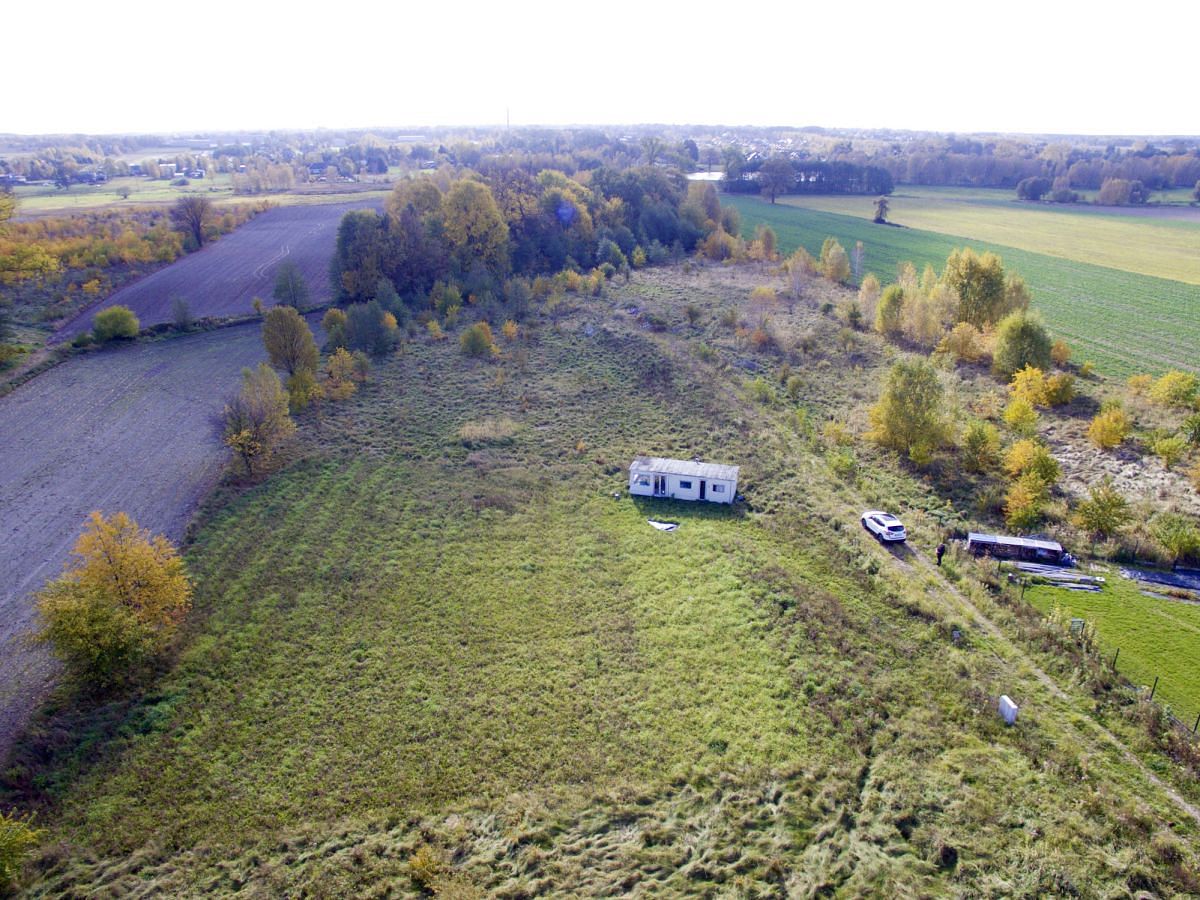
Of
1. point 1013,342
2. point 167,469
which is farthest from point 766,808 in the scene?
point 1013,342

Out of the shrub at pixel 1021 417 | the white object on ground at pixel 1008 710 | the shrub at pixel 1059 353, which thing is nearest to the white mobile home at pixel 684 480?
the white object on ground at pixel 1008 710

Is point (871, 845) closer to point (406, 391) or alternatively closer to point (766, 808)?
point (766, 808)

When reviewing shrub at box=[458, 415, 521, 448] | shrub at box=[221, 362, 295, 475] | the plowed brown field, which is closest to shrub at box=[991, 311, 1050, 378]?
shrub at box=[458, 415, 521, 448]

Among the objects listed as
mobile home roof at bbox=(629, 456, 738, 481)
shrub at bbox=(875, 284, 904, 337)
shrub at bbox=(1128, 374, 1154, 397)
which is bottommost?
mobile home roof at bbox=(629, 456, 738, 481)

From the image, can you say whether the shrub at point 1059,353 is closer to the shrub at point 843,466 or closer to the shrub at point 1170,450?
the shrub at point 1170,450

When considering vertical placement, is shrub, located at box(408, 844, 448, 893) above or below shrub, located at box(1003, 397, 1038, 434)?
below

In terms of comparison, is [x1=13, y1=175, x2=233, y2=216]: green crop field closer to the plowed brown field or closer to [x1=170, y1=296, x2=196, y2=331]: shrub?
the plowed brown field
